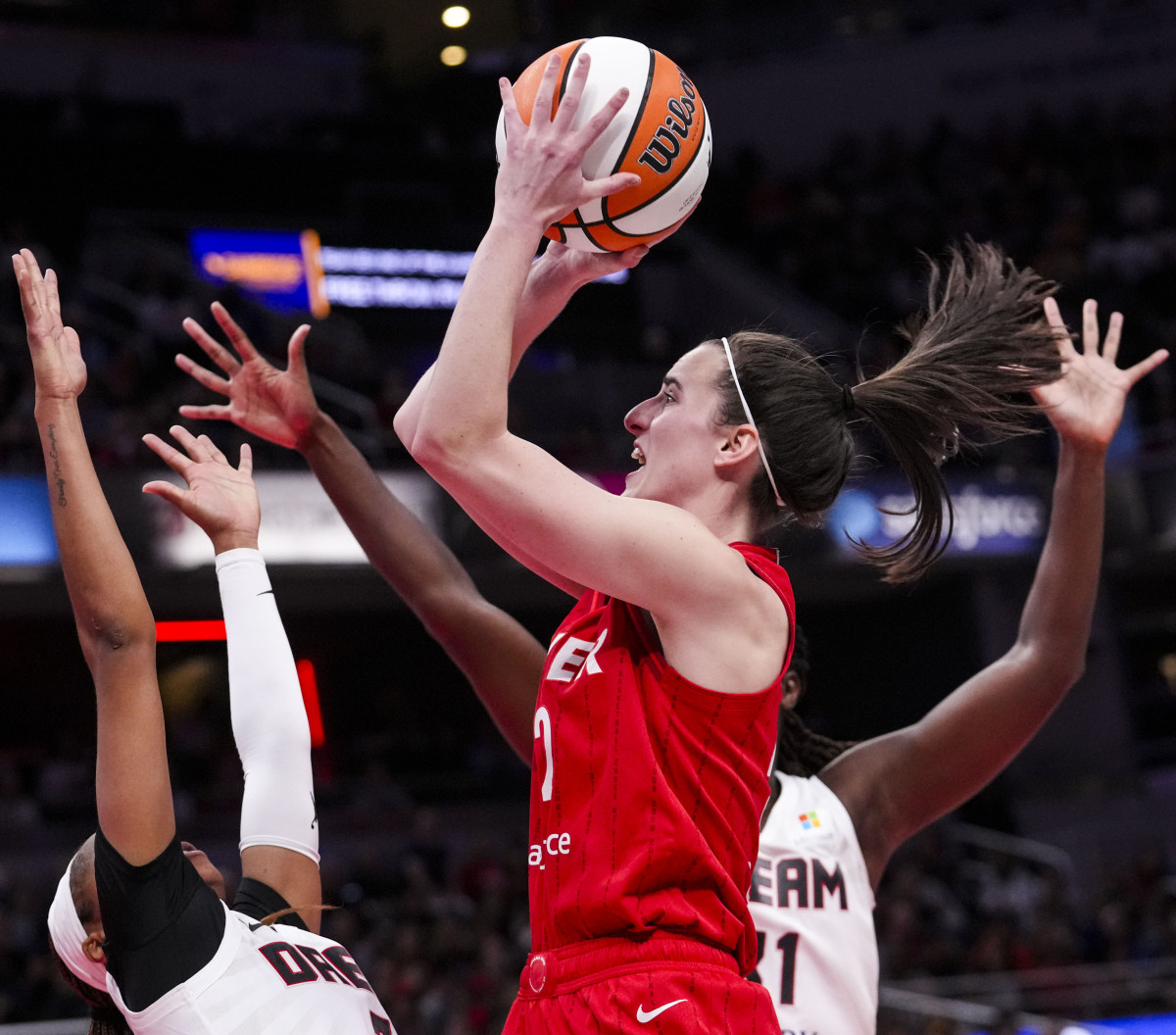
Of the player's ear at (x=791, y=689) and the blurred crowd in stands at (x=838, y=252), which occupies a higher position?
the blurred crowd in stands at (x=838, y=252)

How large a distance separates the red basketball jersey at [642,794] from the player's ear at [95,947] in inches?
26.1

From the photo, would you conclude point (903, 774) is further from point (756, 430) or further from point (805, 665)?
point (756, 430)

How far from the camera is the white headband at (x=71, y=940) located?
2311 millimetres

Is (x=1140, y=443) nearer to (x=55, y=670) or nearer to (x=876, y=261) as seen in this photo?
(x=876, y=261)

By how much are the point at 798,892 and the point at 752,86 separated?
18485 mm

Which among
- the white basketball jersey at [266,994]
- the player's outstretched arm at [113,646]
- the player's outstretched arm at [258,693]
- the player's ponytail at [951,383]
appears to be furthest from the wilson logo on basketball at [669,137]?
the white basketball jersey at [266,994]

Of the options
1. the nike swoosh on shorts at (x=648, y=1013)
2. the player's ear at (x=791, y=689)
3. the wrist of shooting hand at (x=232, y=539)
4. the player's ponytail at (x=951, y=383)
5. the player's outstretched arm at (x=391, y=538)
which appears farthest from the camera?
the player's ear at (x=791, y=689)

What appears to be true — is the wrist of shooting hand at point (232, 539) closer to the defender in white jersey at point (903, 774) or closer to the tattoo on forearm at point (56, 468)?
the tattoo on forearm at point (56, 468)

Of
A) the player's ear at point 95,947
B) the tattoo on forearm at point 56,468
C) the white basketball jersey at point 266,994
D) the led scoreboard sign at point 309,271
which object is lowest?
the white basketball jersey at point 266,994

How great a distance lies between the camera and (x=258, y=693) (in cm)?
272

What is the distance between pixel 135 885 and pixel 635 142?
1.39 m

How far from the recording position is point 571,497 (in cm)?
214

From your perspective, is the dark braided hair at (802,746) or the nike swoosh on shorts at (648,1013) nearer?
the nike swoosh on shorts at (648,1013)

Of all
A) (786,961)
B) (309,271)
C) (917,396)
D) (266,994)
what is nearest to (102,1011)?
(266,994)
